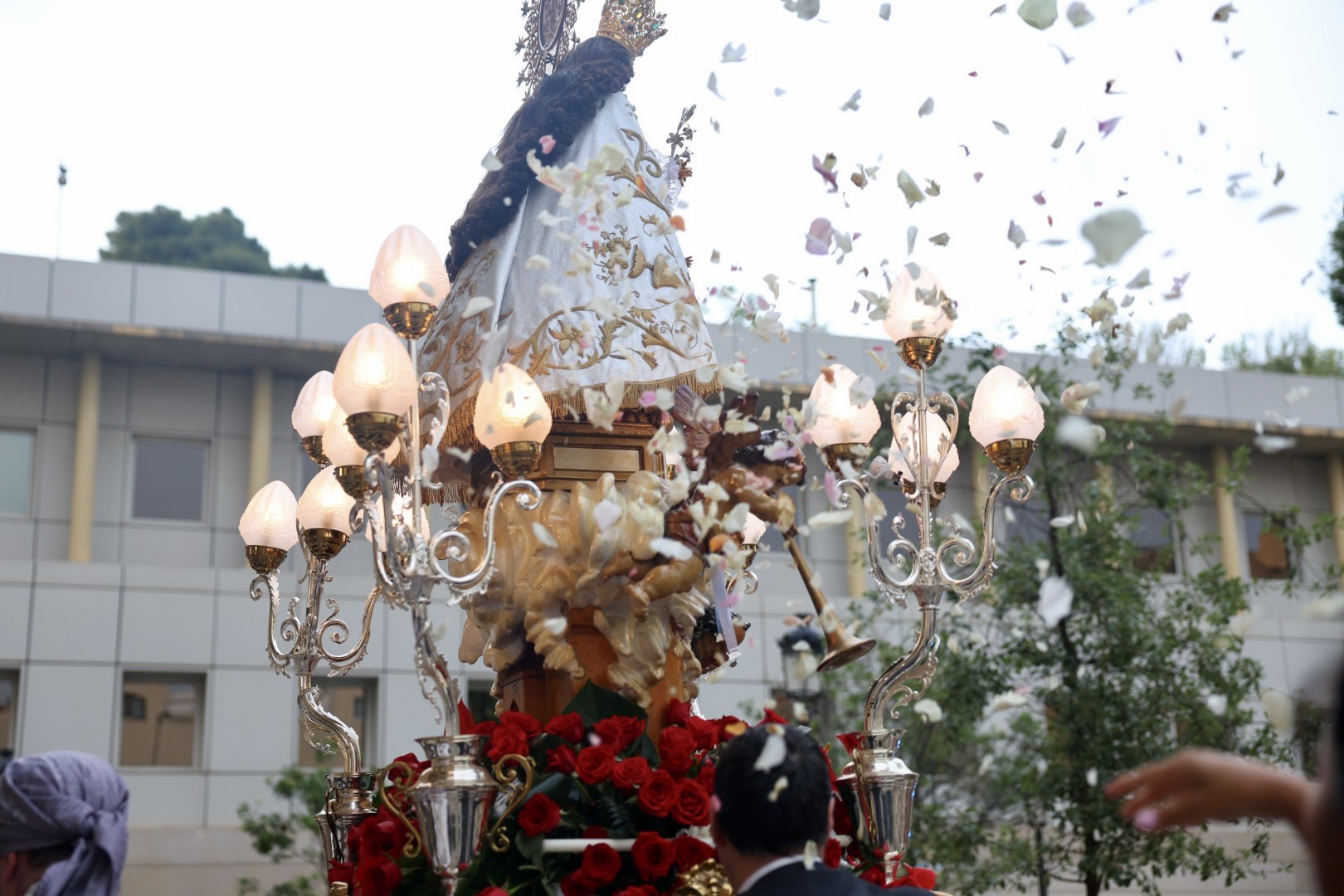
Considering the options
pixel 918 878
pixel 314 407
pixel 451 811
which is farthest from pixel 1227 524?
pixel 451 811

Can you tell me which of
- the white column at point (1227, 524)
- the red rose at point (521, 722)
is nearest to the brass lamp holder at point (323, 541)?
the red rose at point (521, 722)

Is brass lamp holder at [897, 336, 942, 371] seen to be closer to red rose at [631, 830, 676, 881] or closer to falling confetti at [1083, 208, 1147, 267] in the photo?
red rose at [631, 830, 676, 881]

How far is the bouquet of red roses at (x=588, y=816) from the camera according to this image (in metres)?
3.54

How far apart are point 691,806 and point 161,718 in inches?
541

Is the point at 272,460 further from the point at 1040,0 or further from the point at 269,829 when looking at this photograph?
the point at 1040,0

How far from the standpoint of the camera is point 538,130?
188 inches

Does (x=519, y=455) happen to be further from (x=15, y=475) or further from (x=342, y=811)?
(x=15, y=475)

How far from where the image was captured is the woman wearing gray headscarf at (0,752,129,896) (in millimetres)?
2516

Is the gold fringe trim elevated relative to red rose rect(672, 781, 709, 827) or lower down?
elevated

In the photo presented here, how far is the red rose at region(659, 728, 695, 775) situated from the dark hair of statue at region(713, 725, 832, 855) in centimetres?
101

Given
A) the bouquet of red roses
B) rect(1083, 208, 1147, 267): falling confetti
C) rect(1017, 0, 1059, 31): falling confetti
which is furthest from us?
the bouquet of red roses

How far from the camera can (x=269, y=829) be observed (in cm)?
1474

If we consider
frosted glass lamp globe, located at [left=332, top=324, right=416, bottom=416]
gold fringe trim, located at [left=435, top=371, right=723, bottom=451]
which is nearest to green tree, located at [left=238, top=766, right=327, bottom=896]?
gold fringe trim, located at [left=435, top=371, right=723, bottom=451]

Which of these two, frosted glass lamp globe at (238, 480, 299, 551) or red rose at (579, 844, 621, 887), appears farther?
frosted glass lamp globe at (238, 480, 299, 551)
